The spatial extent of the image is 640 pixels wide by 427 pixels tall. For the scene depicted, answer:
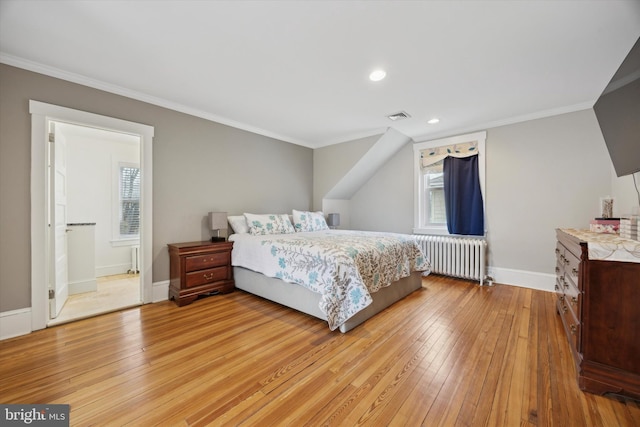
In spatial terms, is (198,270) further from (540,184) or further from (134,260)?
(540,184)

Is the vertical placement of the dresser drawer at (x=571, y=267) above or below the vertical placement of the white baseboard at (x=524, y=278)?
above

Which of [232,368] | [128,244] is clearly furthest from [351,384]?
[128,244]

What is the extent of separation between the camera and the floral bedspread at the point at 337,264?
2258 mm

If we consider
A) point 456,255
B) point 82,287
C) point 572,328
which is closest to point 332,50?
point 572,328

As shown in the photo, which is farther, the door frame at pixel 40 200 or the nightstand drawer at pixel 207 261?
the nightstand drawer at pixel 207 261

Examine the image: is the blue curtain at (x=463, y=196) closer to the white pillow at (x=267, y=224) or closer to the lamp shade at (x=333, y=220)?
the lamp shade at (x=333, y=220)

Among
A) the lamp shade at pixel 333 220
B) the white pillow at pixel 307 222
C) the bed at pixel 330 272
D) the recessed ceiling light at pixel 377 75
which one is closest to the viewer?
the bed at pixel 330 272

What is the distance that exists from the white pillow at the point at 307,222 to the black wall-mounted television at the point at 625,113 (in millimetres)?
3513

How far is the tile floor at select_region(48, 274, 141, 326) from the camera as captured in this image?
2.64 m

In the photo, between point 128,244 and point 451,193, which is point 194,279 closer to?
point 128,244

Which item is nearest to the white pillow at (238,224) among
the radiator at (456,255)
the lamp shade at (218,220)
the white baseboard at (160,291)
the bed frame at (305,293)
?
the lamp shade at (218,220)

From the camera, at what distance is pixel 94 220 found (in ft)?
14.1

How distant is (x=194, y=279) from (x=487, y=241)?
4197mm

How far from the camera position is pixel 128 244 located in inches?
182
